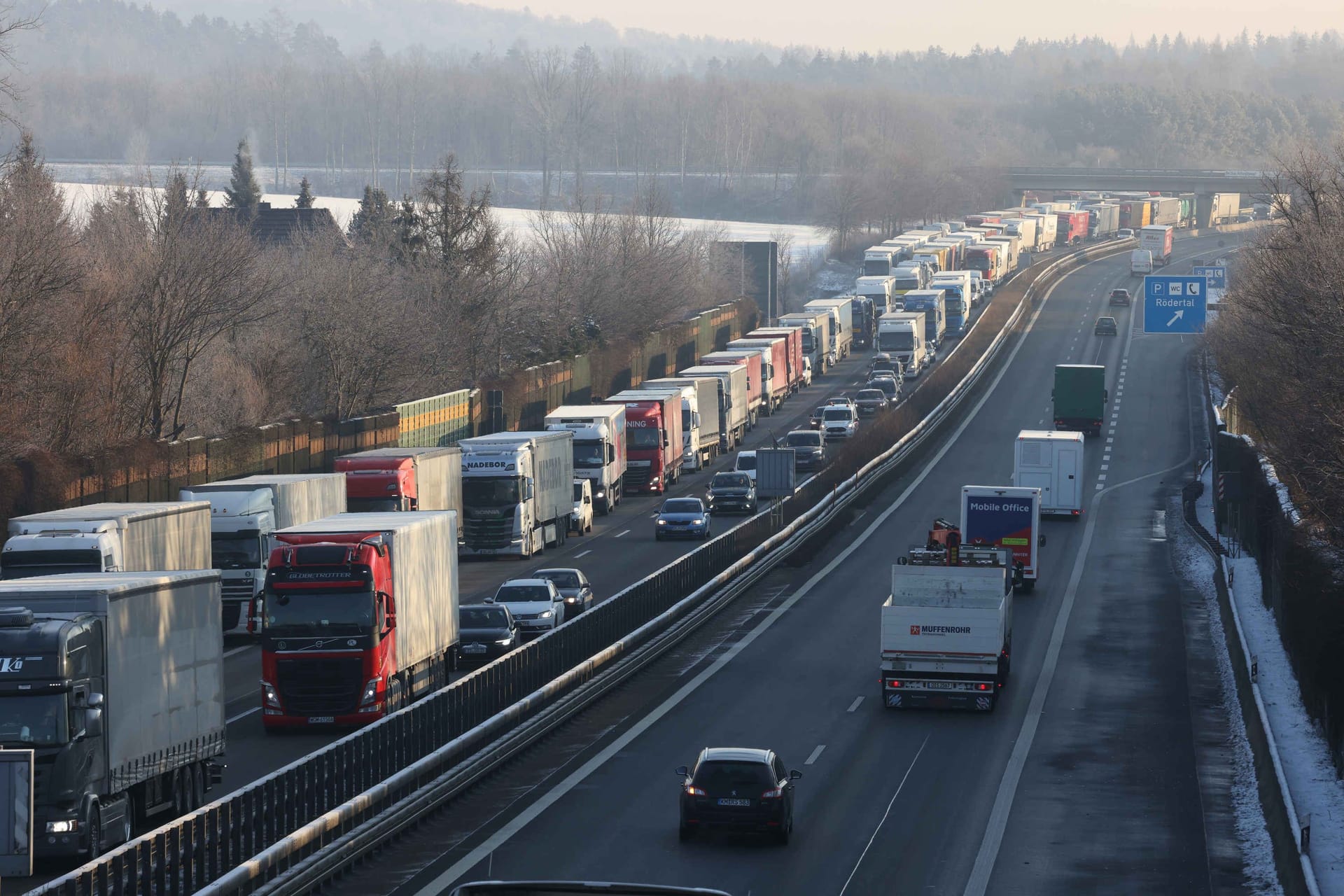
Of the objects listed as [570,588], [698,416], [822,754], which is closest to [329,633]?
[822,754]

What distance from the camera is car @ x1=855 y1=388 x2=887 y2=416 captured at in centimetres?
8262

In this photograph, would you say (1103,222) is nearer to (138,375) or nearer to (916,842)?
(138,375)

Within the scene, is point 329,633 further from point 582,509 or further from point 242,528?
point 582,509

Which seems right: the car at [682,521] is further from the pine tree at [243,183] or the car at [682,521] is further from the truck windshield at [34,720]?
the pine tree at [243,183]

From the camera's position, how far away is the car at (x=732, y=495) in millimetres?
57719

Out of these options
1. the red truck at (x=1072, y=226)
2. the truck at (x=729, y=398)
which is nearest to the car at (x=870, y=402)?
the truck at (x=729, y=398)

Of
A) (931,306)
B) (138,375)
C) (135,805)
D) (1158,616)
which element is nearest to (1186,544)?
(1158,616)

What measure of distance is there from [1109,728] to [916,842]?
28.6ft

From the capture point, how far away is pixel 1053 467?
184 ft

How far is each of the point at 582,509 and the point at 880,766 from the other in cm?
2845

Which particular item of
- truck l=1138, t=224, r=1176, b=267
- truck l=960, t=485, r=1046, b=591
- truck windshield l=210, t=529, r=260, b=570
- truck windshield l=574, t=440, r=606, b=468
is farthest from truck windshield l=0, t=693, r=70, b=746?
truck l=1138, t=224, r=1176, b=267

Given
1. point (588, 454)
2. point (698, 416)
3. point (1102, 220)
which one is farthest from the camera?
point (1102, 220)

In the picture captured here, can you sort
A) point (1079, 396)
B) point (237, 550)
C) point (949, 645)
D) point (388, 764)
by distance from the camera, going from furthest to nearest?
point (1079, 396) < point (237, 550) < point (949, 645) < point (388, 764)

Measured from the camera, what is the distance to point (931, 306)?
104188 millimetres
